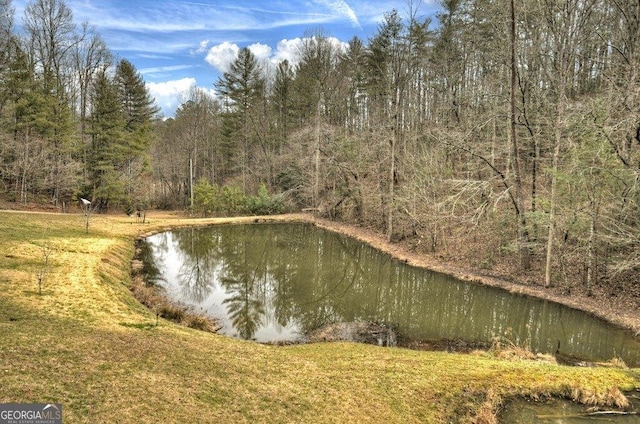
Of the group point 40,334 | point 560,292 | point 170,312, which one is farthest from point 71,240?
point 560,292

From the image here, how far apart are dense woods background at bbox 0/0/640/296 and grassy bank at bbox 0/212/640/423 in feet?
19.7

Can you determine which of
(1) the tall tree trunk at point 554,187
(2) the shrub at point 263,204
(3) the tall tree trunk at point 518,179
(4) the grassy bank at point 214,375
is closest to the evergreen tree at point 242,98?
(2) the shrub at point 263,204

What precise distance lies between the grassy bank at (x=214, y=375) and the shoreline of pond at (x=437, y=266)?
15.2 feet

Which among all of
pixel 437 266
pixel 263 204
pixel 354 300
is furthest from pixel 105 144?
pixel 437 266

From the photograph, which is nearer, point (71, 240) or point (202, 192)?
point (71, 240)

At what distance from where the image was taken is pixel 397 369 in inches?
239

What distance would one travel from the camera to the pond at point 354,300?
944 cm

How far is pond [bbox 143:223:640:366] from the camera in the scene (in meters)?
9.44

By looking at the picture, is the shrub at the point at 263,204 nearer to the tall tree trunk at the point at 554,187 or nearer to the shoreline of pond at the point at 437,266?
the shoreline of pond at the point at 437,266

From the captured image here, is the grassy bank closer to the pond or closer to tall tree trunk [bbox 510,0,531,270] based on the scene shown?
the pond

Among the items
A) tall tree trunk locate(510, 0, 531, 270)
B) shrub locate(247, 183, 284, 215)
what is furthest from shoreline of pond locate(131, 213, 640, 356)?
shrub locate(247, 183, 284, 215)

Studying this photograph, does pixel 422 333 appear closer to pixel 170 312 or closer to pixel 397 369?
pixel 397 369

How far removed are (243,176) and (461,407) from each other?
35.0m

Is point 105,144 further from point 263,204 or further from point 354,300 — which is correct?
point 354,300
